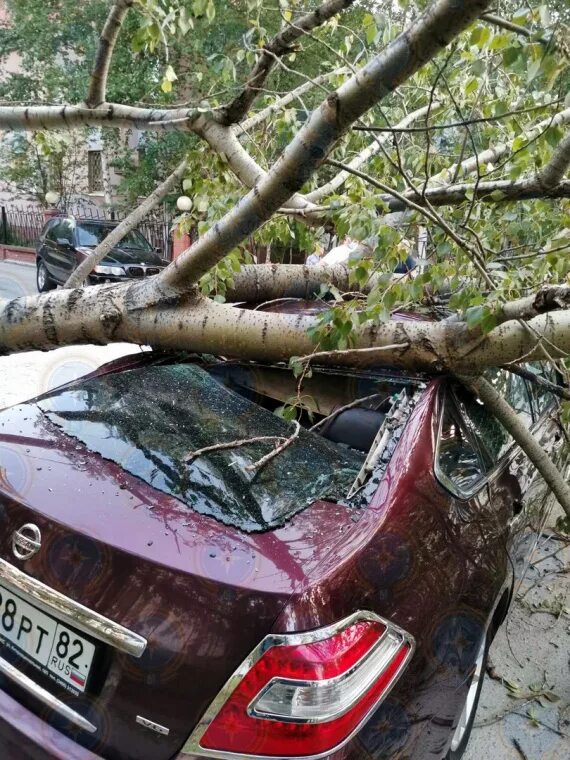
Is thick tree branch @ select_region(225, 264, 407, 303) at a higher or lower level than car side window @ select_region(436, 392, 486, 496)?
higher

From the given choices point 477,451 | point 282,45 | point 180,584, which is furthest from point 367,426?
point 282,45

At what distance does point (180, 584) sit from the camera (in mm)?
1450

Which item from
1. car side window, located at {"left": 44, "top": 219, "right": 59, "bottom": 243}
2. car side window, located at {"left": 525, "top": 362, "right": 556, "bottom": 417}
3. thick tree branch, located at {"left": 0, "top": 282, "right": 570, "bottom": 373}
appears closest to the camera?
thick tree branch, located at {"left": 0, "top": 282, "right": 570, "bottom": 373}

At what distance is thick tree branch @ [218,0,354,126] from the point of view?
275cm

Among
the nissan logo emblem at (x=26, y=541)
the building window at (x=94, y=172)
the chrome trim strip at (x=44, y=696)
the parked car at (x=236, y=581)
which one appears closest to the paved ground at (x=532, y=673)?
the parked car at (x=236, y=581)

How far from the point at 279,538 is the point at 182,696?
44 cm

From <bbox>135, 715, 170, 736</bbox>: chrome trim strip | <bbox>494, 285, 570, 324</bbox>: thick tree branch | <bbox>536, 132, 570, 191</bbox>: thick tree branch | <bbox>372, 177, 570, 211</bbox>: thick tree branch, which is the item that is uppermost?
<bbox>536, 132, 570, 191</bbox>: thick tree branch

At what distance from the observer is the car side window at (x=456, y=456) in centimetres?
201

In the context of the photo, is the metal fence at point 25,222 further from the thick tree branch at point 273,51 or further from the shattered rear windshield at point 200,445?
the shattered rear windshield at point 200,445

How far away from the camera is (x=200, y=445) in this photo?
2047 millimetres

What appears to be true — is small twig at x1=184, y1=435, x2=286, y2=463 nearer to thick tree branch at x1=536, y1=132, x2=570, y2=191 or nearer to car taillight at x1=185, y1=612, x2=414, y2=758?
car taillight at x1=185, y1=612, x2=414, y2=758

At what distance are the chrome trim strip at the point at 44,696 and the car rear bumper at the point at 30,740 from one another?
0.14 feet

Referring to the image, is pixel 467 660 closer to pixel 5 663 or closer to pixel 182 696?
pixel 182 696

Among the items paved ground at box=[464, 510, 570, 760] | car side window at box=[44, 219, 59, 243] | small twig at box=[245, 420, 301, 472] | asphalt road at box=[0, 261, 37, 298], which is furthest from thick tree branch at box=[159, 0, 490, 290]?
car side window at box=[44, 219, 59, 243]
